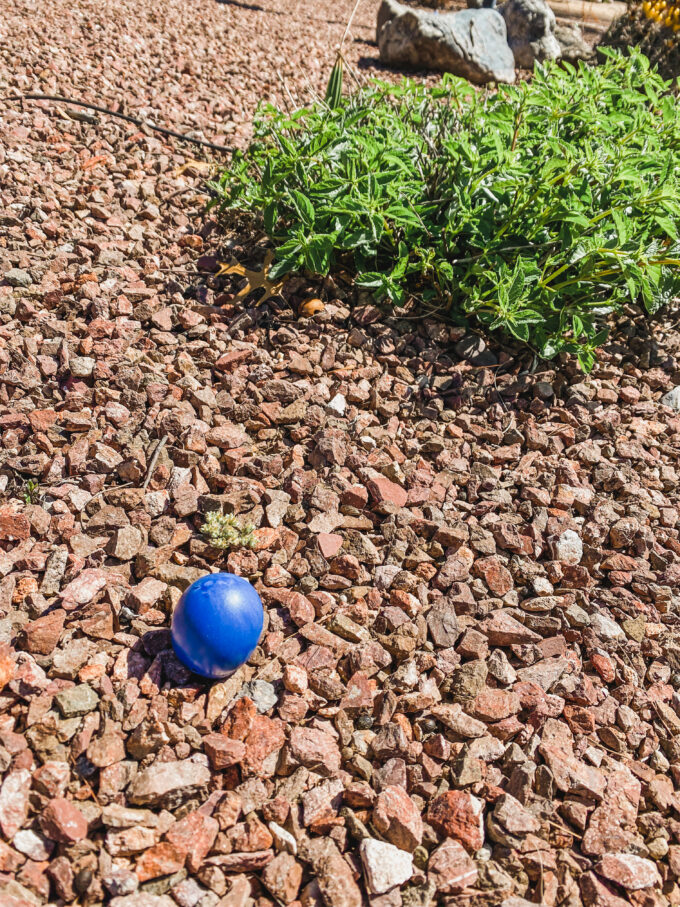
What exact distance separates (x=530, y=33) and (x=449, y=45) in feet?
6.23

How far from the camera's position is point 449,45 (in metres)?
7.66

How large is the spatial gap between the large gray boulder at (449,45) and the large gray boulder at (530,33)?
3.27 feet

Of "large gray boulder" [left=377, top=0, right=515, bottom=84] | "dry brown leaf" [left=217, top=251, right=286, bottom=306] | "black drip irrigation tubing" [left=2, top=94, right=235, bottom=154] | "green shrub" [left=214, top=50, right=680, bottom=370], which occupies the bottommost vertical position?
"dry brown leaf" [left=217, top=251, right=286, bottom=306]

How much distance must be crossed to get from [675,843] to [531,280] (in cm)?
232

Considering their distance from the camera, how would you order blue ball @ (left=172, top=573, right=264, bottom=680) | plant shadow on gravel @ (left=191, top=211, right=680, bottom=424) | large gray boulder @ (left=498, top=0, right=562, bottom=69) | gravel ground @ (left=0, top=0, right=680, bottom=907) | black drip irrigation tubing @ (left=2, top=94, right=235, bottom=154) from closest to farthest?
gravel ground @ (left=0, top=0, right=680, bottom=907) < blue ball @ (left=172, top=573, right=264, bottom=680) < plant shadow on gravel @ (left=191, top=211, right=680, bottom=424) < black drip irrigation tubing @ (left=2, top=94, right=235, bottom=154) < large gray boulder @ (left=498, top=0, right=562, bottom=69)

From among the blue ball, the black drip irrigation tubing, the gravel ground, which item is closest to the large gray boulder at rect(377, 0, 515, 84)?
the black drip irrigation tubing

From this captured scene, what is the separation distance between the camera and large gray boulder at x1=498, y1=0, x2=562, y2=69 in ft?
28.9

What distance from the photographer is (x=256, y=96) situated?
6.05 meters

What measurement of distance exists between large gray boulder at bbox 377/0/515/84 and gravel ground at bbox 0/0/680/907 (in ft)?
15.3

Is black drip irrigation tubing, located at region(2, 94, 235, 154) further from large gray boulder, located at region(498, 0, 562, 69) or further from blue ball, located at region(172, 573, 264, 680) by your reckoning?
large gray boulder, located at region(498, 0, 562, 69)

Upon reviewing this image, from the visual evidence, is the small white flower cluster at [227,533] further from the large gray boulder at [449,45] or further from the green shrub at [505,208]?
the large gray boulder at [449,45]

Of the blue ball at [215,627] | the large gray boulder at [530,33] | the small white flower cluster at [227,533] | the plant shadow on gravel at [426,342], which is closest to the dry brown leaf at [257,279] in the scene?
the plant shadow on gravel at [426,342]

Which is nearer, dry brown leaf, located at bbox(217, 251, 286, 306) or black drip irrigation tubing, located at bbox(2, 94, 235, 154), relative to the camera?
dry brown leaf, located at bbox(217, 251, 286, 306)

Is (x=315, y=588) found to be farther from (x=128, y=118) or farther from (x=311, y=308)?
(x=128, y=118)
